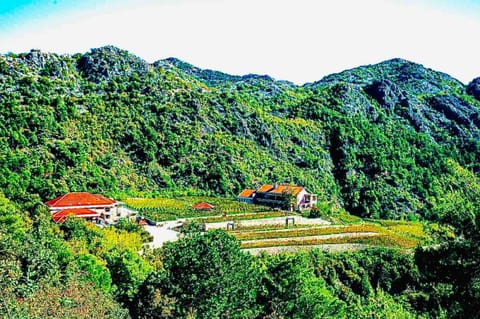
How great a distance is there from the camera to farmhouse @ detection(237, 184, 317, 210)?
162 ft

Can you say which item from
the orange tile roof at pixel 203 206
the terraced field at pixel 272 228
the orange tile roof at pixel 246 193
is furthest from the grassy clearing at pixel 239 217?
the orange tile roof at pixel 246 193

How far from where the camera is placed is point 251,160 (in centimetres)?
6412

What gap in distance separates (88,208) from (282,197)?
20.6 metres

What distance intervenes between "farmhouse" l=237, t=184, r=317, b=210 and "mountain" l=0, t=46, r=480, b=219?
529cm

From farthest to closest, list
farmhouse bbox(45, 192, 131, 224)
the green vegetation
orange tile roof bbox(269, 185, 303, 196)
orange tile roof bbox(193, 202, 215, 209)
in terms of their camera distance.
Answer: orange tile roof bbox(269, 185, 303, 196) < orange tile roof bbox(193, 202, 215, 209) < farmhouse bbox(45, 192, 131, 224) < the green vegetation

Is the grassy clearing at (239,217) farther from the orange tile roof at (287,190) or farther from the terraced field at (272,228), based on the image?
the orange tile roof at (287,190)

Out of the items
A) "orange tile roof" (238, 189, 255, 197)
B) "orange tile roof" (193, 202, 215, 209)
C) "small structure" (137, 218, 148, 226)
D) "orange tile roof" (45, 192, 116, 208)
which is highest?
"orange tile roof" (45, 192, 116, 208)

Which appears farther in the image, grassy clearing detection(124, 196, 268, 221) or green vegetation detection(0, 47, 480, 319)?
grassy clearing detection(124, 196, 268, 221)

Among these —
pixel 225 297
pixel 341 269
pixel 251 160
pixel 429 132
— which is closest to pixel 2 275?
pixel 225 297

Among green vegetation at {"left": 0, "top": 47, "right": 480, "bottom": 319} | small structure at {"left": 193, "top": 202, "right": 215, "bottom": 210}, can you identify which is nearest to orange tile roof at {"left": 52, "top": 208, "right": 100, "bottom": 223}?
green vegetation at {"left": 0, "top": 47, "right": 480, "bottom": 319}

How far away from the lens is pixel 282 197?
1967 inches

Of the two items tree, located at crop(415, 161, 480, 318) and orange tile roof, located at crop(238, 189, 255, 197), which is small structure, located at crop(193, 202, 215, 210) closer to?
orange tile roof, located at crop(238, 189, 255, 197)

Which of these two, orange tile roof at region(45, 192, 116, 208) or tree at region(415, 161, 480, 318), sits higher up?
tree at region(415, 161, 480, 318)

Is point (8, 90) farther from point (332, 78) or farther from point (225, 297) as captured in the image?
point (332, 78)
